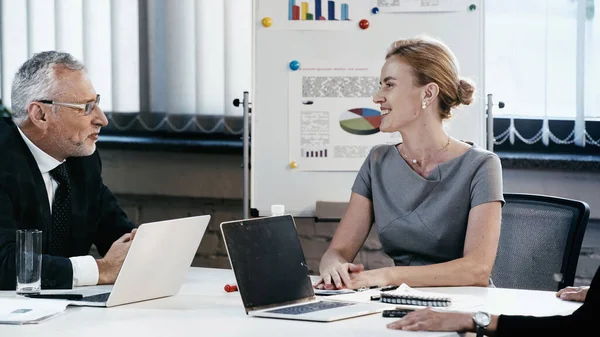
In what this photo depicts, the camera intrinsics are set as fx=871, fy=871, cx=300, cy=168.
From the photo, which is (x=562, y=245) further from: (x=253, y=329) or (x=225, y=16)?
(x=225, y=16)

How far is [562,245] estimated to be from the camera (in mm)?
2475

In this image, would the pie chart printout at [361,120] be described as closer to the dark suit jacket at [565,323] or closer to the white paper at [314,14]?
the white paper at [314,14]

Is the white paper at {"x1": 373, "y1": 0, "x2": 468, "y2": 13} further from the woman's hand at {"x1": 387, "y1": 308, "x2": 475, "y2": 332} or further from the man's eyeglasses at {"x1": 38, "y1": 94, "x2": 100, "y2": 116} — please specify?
the woman's hand at {"x1": 387, "y1": 308, "x2": 475, "y2": 332}

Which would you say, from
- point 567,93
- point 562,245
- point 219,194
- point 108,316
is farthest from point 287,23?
point 108,316

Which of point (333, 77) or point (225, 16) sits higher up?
point (225, 16)

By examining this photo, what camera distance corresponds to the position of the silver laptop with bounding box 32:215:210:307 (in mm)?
1865

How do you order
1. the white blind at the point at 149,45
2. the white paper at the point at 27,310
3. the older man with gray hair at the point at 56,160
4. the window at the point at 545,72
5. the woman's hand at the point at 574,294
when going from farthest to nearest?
the white blind at the point at 149,45, the window at the point at 545,72, the older man with gray hair at the point at 56,160, the woman's hand at the point at 574,294, the white paper at the point at 27,310

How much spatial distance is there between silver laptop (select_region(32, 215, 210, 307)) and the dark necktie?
39 centimetres

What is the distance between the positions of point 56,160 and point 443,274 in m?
1.15

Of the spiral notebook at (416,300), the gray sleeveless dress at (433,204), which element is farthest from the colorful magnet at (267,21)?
the spiral notebook at (416,300)

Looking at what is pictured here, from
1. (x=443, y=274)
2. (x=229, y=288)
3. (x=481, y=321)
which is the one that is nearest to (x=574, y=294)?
(x=443, y=274)

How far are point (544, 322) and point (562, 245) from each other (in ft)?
3.12

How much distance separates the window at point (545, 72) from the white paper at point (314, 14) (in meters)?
0.58

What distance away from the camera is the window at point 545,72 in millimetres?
3385
